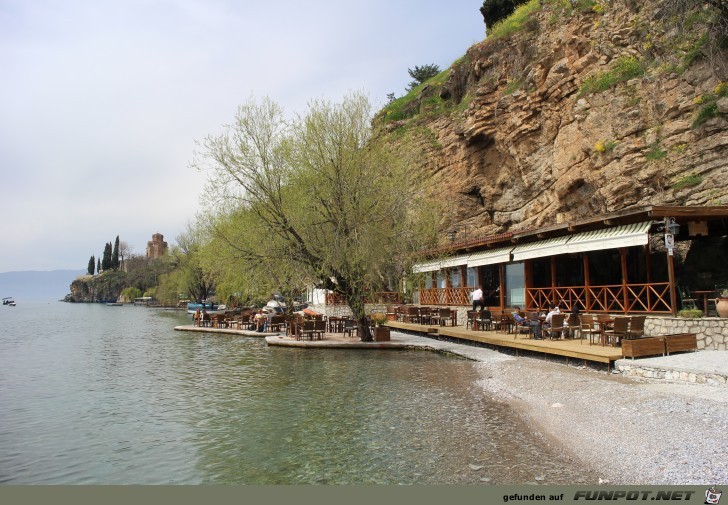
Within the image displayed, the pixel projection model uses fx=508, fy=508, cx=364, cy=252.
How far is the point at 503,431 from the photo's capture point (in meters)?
8.22

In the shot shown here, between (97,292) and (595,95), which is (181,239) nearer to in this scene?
(595,95)

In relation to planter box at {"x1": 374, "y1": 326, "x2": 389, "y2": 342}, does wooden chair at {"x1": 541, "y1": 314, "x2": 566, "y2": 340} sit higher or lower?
higher

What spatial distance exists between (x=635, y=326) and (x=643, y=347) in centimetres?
181

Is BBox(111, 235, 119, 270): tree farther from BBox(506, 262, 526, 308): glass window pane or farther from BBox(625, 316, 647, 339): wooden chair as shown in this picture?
BBox(625, 316, 647, 339): wooden chair

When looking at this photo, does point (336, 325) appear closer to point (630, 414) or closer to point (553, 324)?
point (553, 324)

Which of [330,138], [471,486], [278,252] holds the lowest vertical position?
[471,486]

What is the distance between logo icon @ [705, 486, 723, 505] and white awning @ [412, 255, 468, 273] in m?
18.5

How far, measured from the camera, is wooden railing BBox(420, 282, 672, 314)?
15609 millimetres

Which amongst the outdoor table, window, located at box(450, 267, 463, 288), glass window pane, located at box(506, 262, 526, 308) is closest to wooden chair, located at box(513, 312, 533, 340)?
glass window pane, located at box(506, 262, 526, 308)

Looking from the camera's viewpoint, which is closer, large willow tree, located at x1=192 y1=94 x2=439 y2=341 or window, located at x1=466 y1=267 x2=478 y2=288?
large willow tree, located at x1=192 y1=94 x2=439 y2=341

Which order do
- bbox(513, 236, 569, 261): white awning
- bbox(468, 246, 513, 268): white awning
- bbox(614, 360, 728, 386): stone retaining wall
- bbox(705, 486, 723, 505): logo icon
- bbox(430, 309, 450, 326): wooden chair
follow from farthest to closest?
bbox(430, 309, 450, 326): wooden chair → bbox(468, 246, 513, 268): white awning → bbox(513, 236, 569, 261): white awning → bbox(614, 360, 728, 386): stone retaining wall → bbox(705, 486, 723, 505): logo icon

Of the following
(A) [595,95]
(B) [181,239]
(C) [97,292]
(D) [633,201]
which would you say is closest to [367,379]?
(D) [633,201]

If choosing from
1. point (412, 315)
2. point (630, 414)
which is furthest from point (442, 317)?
point (630, 414)

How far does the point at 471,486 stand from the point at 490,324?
14.8 metres
